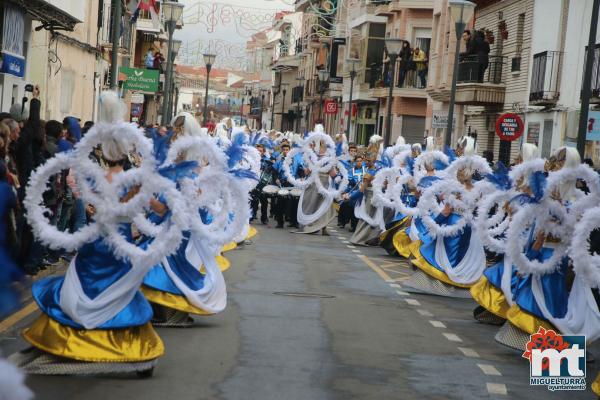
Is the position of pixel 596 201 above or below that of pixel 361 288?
above

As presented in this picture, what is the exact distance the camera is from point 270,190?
30422 millimetres

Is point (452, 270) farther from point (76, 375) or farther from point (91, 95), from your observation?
point (91, 95)

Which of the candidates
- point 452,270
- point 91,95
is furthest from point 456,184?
point 91,95

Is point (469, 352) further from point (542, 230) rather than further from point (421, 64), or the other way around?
point (421, 64)

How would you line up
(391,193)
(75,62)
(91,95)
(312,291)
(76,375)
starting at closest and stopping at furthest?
(76,375)
(312,291)
(391,193)
(75,62)
(91,95)

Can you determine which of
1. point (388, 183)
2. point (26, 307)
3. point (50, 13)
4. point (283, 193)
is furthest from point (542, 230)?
point (50, 13)

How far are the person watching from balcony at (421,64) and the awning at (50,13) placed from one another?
28337mm

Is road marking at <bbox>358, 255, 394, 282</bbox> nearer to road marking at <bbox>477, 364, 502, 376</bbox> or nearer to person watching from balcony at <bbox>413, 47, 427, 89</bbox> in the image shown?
road marking at <bbox>477, 364, 502, 376</bbox>

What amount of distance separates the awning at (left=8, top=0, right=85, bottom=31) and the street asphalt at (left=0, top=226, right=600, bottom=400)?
38.2 ft

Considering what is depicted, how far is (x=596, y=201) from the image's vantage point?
11.9 meters

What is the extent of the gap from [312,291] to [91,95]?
29072mm

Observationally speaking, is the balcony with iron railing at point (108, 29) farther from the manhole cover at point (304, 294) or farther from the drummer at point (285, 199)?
the manhole cover at point (304, 294)

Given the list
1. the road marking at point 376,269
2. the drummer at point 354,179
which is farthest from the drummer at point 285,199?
the road marking at point 376,269

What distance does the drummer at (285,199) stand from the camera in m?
30.0
